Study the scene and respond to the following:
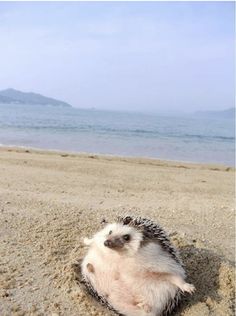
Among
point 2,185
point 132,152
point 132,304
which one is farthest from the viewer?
point 132,152

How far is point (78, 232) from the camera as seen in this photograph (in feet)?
18.4

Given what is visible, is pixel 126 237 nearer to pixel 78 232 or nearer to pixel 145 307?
pixel 145 307

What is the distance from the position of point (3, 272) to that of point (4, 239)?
762mm

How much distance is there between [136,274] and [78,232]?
1642 mm

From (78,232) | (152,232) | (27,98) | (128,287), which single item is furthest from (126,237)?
(27,98)

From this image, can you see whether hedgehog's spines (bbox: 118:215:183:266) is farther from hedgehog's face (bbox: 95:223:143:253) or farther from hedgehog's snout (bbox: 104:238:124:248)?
hedgehog's snout (bbox: 104:238:124:248)

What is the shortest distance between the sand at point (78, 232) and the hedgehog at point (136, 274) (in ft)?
0.54

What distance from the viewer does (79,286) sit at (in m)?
4.39

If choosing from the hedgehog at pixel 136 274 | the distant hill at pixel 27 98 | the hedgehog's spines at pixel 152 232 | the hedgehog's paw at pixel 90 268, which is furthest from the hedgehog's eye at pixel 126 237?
the distant hill at pixel 27 98

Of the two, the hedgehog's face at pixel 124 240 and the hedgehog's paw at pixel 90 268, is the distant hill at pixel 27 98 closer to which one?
the hedgehog's paw at pixel 90 268

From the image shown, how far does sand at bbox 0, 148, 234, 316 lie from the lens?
429cm

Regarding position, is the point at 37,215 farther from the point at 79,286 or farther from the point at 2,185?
the point at 2,185

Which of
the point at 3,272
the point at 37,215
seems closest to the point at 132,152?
the point at 37,215

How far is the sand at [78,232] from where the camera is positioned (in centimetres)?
429
